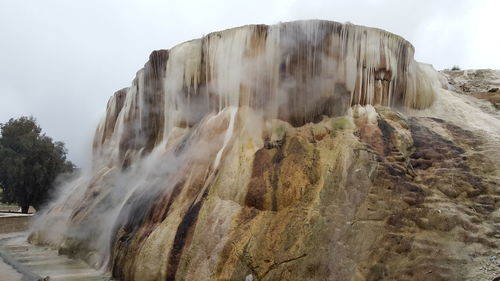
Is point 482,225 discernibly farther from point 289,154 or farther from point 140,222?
point 140,222

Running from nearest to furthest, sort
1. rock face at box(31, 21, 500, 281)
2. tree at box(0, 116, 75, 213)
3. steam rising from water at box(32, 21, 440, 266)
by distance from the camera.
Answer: rock face at box(31, 21, 500, 281) < steam rising from water at box(32, 21, 440, 266) < tree at box(0, 116, 75, 213)

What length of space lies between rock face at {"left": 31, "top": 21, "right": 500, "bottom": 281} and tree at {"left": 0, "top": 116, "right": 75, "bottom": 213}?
804 inches

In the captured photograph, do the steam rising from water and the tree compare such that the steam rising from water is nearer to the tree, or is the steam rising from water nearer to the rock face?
the rock face

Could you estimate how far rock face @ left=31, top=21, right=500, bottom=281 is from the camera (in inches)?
292

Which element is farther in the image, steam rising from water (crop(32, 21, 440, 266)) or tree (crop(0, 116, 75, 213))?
tree (crop(0, 116, 75, 213))

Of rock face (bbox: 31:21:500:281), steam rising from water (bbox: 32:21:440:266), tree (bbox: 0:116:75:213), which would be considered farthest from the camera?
tree (bbox: 0:116:75:213)

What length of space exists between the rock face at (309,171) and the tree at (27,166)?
2042cm

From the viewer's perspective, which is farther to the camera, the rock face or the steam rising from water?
the steam rising from water

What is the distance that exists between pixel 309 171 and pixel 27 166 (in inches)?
1104

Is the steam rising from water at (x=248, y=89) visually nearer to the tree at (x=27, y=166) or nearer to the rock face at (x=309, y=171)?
the rock face at (x=309, y=171)

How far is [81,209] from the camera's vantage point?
50.5 feet

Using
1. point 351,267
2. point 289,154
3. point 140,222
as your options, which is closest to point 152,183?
point 140,222

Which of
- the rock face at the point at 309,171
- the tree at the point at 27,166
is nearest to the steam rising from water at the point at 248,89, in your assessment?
the rock face at the point at 309,171

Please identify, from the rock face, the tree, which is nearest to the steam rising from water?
the rock face
